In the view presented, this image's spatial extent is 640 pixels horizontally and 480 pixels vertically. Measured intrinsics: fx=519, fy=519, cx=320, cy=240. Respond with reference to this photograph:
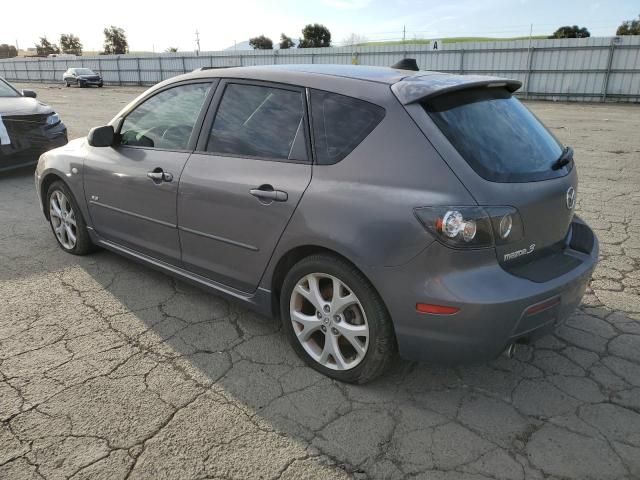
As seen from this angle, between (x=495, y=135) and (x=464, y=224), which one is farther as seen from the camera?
(x=495, y=135)

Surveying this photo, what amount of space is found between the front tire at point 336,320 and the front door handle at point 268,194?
36cm

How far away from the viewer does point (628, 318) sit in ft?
11.1

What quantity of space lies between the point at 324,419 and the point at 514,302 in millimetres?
1044

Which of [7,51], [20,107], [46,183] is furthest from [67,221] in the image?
[7,51]

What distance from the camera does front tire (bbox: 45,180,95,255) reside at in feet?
14.3

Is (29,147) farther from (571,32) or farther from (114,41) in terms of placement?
(114,41)

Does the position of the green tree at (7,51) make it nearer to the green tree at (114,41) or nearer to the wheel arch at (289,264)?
the green tree at (114,41)

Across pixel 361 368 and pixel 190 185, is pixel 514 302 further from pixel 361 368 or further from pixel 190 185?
pixel 190 185

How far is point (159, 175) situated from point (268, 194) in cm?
101

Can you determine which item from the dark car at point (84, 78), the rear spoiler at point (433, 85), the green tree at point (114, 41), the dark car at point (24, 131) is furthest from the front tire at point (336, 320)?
the green tree at point (114, 41)

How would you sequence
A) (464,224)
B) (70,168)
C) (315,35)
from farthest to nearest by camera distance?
(315,35) → (70,168) → (464,224)

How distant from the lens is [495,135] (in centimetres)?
261

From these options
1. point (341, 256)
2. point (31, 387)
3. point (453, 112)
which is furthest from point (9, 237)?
point (453, 112)

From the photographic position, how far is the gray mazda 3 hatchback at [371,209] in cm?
229
